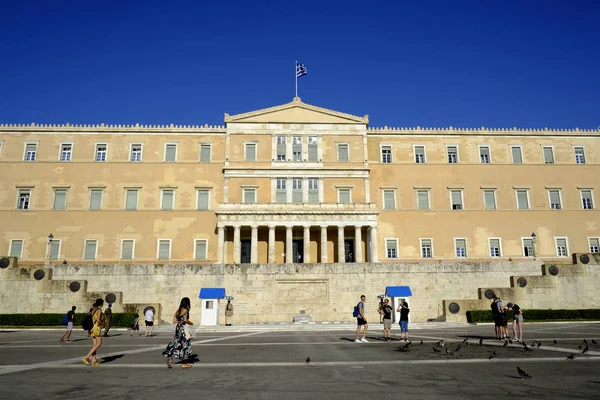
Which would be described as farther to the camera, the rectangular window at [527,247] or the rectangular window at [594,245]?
the rectangular window at [594,245]

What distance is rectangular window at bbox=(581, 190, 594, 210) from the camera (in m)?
47.1

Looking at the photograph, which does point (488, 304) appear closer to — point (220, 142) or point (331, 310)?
point (331, 310)

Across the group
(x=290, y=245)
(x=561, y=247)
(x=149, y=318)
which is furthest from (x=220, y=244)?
(x=561, y=247)

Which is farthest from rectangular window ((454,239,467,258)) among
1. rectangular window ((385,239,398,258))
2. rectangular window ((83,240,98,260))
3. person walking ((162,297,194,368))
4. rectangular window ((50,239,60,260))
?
person walking ((162,297,194,368))

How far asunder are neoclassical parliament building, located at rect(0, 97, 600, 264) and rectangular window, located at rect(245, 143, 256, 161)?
143 mm

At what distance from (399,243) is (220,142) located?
2057cm

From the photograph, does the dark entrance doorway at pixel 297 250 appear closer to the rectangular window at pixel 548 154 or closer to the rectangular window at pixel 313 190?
the rectangular window at pixel 313 190

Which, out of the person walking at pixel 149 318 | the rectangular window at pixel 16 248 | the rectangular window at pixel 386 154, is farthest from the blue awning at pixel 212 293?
the rectangular window at pixel 386 154

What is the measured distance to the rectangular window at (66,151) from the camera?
1809 inches

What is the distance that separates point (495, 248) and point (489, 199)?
5.02 metres

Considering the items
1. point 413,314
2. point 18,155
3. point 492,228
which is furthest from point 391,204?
point 18,155

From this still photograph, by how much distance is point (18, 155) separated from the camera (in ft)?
149

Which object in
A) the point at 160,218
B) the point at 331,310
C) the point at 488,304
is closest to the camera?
the point at 488,304

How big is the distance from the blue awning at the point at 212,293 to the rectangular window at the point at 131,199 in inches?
746
